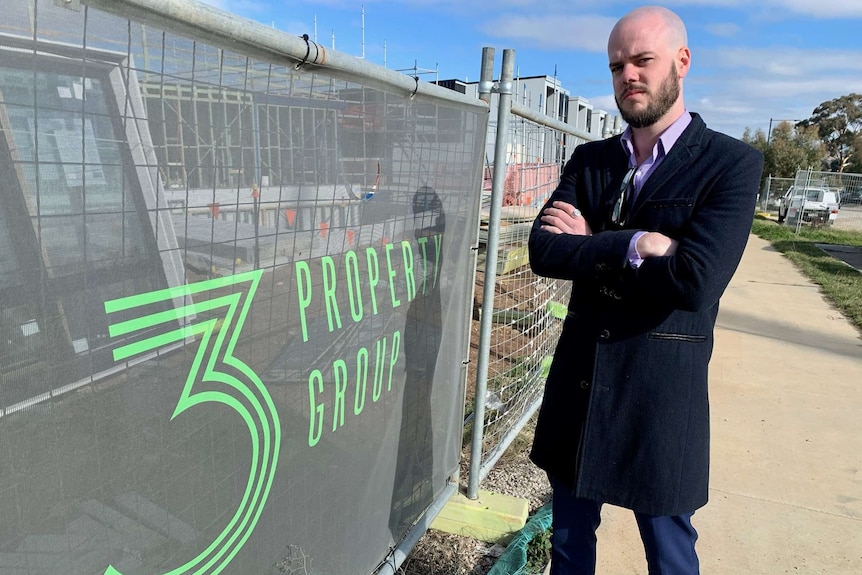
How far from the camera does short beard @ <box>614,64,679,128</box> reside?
1.83m

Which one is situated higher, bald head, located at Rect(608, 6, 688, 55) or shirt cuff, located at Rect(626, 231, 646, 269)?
bald head, located at Rect(608, 6, 688, 55)

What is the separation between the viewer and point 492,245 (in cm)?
Result: 283

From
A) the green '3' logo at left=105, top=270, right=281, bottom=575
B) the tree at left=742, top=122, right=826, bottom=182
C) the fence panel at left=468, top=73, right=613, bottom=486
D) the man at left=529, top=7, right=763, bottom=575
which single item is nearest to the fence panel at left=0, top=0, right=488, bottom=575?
Result: the green '3' logo at left=105, top=270, right=281, bottom=575

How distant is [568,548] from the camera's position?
2166 mm

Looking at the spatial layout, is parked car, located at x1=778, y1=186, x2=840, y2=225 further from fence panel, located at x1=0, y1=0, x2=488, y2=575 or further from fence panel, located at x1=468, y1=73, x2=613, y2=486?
fence panel, located at x1=0, y1=0, x2=488, y2=575

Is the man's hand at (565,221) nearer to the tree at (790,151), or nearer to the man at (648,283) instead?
the man at (648,283)

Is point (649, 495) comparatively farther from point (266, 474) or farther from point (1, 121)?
point (1, 121)

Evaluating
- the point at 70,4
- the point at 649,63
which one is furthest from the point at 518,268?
the point at 70,4

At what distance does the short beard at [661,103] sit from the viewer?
72.1 inches

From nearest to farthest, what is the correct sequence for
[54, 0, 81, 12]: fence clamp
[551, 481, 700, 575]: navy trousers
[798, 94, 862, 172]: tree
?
[54, 0, 81, 12]: fence clamp → [551, 481, 700, 575]: navy trousers → [798, 94, 862, 172]: tree

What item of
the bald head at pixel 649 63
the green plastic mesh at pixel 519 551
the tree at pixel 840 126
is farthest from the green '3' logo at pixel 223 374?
the tree at pixel 840 126

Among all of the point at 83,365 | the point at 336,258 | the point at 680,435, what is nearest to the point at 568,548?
the point at 680,435

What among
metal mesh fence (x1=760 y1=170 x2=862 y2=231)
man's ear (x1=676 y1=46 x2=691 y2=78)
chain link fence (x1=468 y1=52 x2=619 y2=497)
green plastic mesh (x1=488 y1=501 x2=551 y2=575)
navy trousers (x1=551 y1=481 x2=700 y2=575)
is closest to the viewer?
man's ear (x1=676 y1=46 x2=691 y2=78)

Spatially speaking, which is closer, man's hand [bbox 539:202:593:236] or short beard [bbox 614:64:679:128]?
short beard [bbox 614:64:679:128]
